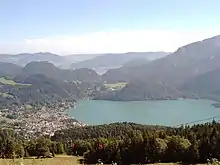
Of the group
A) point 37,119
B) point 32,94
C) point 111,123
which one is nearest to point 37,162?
point 111,123

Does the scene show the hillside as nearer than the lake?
No

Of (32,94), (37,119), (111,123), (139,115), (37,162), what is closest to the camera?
(37,162)

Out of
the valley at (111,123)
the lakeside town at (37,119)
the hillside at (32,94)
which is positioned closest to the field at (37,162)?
the valley at (111,123)

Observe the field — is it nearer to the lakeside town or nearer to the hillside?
the lakeside town

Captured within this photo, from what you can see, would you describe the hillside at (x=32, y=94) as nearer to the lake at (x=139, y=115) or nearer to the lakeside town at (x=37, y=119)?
the lakeside town at (x=37, y=119)

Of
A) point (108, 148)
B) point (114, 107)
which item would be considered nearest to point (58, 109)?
point (114, 107)

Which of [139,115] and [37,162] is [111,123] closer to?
[139,115]

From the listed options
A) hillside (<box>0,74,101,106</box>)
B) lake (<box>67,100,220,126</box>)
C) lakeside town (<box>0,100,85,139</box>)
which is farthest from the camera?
hillside (<box>0,74,101,106</box>)

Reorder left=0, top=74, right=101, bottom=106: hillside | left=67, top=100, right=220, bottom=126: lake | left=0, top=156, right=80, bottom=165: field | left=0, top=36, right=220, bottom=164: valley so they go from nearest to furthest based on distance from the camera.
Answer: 1. left=0, top=156, right=80, bottom=165: field
2. left=0, top=36, right=220, bottom=164: valley
3. left=67, top=100, right=220, bottom=126: lake
4. left=0, top=74, right=101, bottom=106: hillside

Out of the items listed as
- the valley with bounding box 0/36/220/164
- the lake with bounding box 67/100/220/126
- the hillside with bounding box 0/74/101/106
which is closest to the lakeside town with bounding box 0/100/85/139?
the valley with bounding box 0/36/220/164
